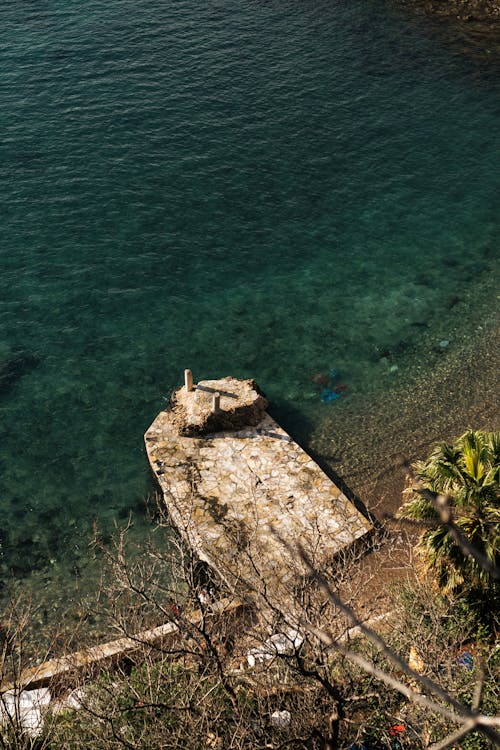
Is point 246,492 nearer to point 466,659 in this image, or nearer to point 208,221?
point 466,659

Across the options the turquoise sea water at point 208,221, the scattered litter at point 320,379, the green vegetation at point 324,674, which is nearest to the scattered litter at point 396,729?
the green vegetation at point 324,674

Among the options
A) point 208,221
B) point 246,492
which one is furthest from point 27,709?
point 208,221

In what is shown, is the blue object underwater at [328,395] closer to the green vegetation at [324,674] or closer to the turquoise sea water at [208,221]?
the turquoise sea water at [208,221]

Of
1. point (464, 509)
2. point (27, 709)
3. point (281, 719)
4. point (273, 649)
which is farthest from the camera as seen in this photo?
point (464, 509)

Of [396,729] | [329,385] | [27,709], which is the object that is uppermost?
[396,729]

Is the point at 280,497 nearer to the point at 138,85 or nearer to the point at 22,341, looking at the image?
the point at 22,341

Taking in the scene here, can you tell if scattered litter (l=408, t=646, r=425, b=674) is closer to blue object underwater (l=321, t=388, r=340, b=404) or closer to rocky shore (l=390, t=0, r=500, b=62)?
blue object underwater (l=321, t=388, r=340, b=404)

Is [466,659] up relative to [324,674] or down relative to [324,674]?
down
